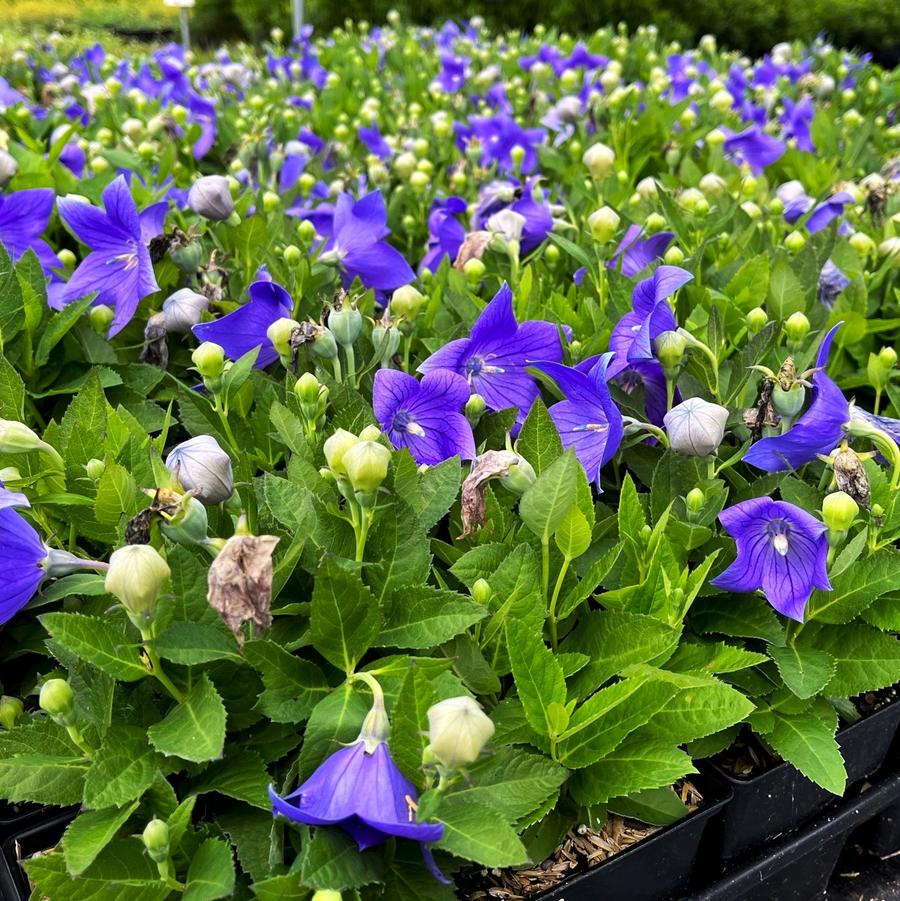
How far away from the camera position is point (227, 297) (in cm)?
210

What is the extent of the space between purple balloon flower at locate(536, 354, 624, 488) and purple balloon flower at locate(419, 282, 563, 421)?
0.09 m

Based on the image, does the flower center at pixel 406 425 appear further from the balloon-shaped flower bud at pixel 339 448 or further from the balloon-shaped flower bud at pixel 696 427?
the balloon-shaped flower bud at pixel 696 427

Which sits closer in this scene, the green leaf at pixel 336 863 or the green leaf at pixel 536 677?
the green leaf at pixel 336 863

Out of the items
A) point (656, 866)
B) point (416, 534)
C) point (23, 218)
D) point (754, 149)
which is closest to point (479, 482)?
point (416, 534)

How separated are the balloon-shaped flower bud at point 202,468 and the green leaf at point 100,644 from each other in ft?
0.68

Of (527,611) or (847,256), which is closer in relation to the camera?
(527,611)

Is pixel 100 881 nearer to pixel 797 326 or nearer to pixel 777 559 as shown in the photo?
pixel 777 559

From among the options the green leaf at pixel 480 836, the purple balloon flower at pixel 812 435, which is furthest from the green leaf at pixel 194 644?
the purple balloon flower at pixel 812 435

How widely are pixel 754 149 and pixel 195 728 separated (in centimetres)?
309

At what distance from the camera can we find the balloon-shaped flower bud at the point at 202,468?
1255mm

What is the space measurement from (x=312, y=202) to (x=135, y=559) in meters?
2.02

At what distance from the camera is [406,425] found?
4.99 ft

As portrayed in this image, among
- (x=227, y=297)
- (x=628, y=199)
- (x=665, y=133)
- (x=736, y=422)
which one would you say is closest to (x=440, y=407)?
(x=736, y=422)

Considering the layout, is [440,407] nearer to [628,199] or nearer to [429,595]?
[429,595]
